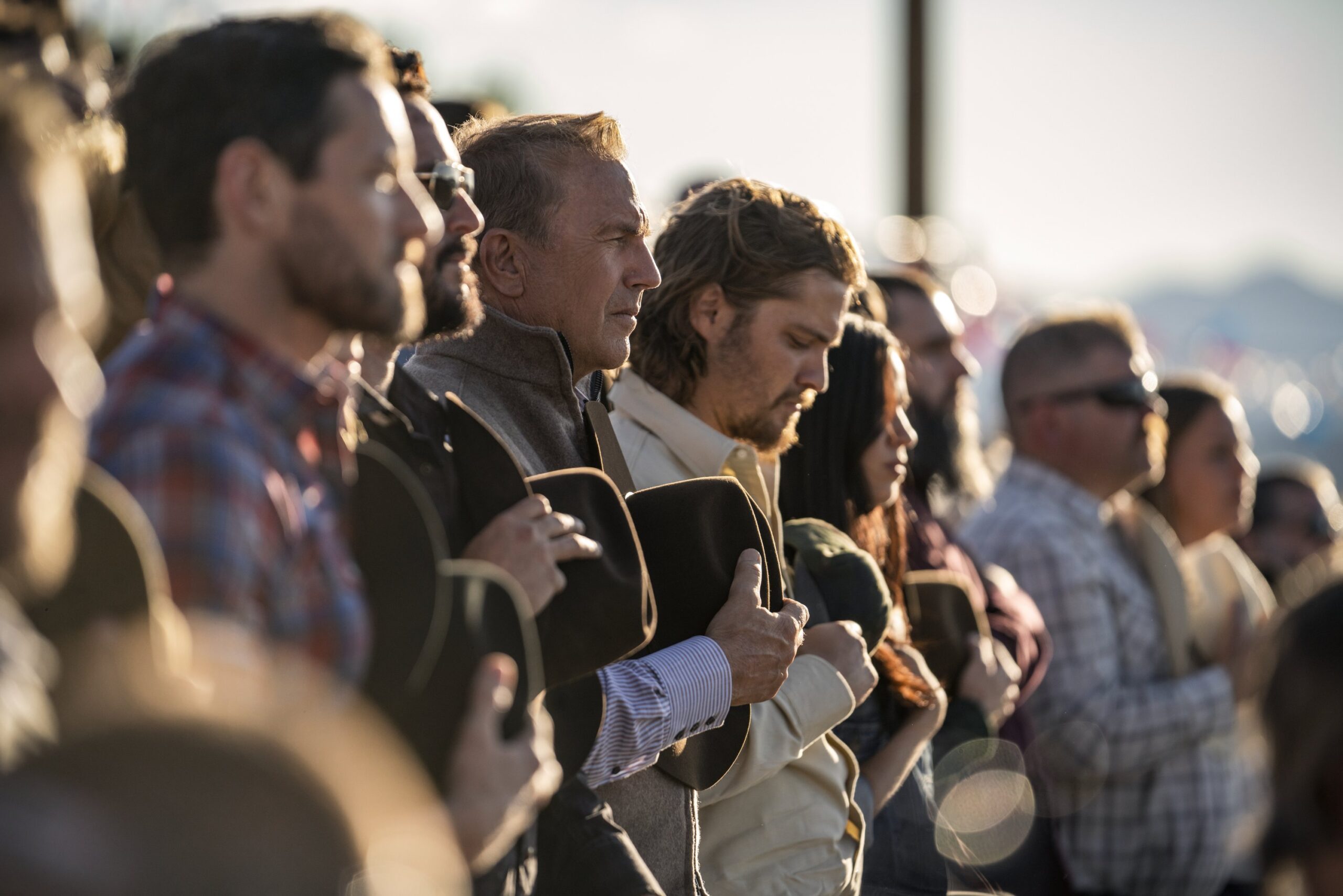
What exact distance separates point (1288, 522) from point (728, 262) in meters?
4.77

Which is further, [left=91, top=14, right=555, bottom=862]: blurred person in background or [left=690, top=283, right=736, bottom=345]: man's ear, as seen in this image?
[left=690, top=283, right=736, bottom=345]: man's ear

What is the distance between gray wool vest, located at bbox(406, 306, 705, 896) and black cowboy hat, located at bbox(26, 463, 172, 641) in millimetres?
1239

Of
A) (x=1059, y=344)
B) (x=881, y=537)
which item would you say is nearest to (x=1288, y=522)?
(x=1059, y=344)

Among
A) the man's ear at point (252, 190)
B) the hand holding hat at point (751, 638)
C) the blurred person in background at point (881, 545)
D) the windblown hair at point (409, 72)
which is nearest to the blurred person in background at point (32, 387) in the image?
the man's ear at point (252, 190)

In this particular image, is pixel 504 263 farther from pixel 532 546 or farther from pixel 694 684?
pixel 532 546

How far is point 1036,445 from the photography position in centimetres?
521

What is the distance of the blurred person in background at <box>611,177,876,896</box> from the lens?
9.67 feet

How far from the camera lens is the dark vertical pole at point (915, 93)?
9.29 m

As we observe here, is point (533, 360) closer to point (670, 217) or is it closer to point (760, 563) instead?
point (760, 563)

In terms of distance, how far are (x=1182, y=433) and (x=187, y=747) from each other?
5075 mm

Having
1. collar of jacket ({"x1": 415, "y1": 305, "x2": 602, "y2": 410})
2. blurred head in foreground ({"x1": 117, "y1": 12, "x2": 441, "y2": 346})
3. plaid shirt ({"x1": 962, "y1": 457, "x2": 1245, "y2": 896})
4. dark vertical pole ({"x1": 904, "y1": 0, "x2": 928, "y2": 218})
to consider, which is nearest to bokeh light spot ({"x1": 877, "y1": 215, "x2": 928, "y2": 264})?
dark vertical pole ({"x1": 904, "y1": 0, "x2": 928, "y2": 218})

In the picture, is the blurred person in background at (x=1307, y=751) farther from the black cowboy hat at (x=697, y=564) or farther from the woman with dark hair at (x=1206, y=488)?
the woman with dark hair at (x=1206, y=488)

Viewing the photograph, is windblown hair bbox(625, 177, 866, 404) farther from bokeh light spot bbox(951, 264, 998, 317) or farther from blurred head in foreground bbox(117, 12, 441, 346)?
bokeh light spot bbox(951, 264, 998, 317)

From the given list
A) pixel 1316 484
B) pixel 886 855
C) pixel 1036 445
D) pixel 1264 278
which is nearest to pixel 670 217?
pixel 886 855
